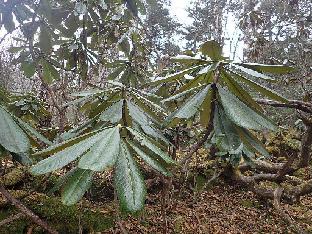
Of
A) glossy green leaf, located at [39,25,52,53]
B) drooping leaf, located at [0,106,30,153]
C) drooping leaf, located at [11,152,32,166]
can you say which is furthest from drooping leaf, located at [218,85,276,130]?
glossy green leaf, located at [39,25,52,53]

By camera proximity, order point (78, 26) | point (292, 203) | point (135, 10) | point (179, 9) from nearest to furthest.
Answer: point (135, 10) → point (78, 26) → point (292, 203) → point (179, 9)

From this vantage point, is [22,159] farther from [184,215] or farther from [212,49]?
[184,215]

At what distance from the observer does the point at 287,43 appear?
36.3 feet

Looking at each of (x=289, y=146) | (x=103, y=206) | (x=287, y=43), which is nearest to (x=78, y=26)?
(x=103, y=206)

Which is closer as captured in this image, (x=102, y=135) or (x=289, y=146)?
(x=102, y=135)

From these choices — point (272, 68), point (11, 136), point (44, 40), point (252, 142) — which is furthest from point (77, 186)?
point (44, 40)

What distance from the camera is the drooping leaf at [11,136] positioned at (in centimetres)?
92

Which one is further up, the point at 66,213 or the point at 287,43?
the point at 287,43

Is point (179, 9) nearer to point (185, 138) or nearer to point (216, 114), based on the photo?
point (185, 138)

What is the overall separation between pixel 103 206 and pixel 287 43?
9.49 metres

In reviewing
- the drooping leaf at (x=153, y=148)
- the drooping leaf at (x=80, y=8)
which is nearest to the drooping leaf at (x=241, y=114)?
the drooping leaf at (x=153, y=148)

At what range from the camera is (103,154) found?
70cm

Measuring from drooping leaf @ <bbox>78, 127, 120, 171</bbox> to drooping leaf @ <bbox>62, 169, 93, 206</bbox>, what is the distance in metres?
0.09

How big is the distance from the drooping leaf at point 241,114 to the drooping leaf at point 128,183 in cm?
33
